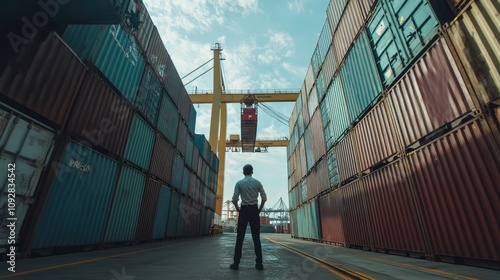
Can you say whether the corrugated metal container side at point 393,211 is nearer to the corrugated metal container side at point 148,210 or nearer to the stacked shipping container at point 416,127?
the stacked shipping container at point 416,127

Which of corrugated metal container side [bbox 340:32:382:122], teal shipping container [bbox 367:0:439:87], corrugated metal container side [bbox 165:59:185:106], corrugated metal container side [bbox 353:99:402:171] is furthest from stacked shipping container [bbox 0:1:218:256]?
corrugated metal container side [bbox 353:99:402:171]

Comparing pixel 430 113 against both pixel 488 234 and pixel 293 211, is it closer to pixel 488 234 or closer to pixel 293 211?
pixel 488 234

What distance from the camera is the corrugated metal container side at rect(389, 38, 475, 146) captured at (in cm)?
530

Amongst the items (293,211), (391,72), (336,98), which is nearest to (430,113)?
(391,72)

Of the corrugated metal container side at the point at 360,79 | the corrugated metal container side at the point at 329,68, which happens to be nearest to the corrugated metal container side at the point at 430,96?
the corrugated metal container side at the point at 360,79

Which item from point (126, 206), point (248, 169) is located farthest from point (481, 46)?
point (126, 206)

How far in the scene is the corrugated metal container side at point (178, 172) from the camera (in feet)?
50.4

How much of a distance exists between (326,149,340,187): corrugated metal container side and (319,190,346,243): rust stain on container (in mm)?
510

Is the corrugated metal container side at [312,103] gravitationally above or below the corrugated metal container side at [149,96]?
above

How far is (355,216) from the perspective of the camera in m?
10.4

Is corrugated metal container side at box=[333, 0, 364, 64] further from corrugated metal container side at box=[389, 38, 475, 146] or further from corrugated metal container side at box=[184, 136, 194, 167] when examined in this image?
corrugated metal container side at box=[184, 136, 194, 167]

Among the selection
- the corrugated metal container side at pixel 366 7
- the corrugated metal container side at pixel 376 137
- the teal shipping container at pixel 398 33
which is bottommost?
the corrugated metal container side at pixel 376 137

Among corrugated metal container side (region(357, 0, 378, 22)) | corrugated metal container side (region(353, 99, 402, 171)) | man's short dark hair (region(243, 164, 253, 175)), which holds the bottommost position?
man's short dark hair (region(243, 164, 253, 175))

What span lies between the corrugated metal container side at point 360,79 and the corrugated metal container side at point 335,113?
56cm
